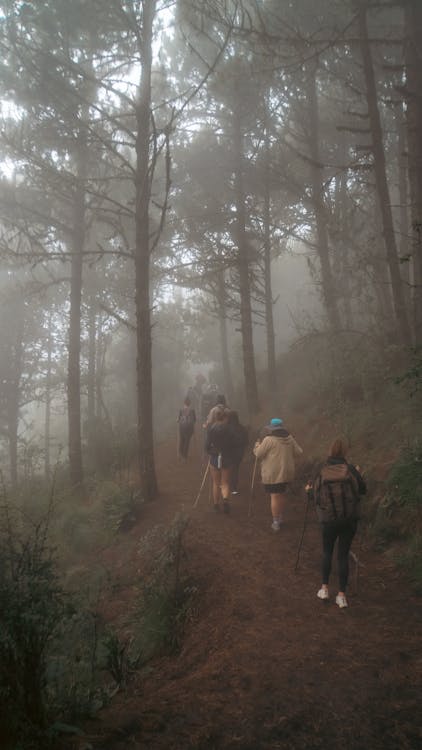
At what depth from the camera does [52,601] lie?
114 inches

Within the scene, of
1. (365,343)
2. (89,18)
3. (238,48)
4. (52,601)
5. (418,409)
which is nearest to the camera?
(52,601)

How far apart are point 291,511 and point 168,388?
1606cm

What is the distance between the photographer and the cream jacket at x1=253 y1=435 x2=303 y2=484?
305 inches

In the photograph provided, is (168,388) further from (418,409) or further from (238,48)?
(418,409)

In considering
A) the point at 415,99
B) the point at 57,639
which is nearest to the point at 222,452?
the point at 57,639

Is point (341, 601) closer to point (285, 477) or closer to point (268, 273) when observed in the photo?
point (285, 477)

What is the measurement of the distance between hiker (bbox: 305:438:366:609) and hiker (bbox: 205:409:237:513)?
349cm

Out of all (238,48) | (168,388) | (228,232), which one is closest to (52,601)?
(228,232)

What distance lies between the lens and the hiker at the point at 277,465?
774 centimetres

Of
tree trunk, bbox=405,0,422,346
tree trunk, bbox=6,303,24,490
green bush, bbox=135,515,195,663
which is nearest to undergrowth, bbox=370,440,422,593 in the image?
green bush, bbox=135,515,195,663

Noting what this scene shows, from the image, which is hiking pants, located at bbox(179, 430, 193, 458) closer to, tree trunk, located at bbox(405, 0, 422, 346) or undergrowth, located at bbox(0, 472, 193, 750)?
undergrowth, located at bbox(0, 472, 193, 750)

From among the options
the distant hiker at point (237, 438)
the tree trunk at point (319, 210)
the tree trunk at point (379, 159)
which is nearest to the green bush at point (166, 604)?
the distant hiker at point (237, 438)

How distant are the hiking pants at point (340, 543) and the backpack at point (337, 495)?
0.09m

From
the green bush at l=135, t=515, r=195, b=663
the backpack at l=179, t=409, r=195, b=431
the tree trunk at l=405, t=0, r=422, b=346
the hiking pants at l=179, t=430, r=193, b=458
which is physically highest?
the tree trunk at l=405, t=0, r=422, b=346
